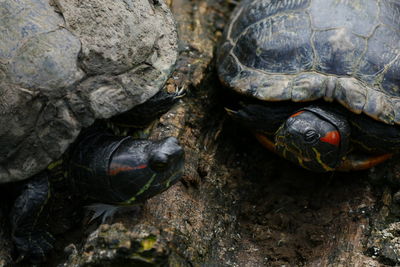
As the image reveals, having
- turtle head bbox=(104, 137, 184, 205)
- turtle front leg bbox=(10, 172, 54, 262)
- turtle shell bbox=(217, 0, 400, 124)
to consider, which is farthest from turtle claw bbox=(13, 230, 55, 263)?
turtle shell bbox=(217, 0, 400, 124)

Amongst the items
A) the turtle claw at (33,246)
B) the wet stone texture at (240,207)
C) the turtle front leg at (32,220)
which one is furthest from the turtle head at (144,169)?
the turtle claw at (33,246)

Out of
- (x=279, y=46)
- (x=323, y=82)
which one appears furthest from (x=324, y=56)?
(x=279, y=46)

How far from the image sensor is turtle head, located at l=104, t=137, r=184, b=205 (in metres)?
3.03

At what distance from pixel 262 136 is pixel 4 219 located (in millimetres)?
1993

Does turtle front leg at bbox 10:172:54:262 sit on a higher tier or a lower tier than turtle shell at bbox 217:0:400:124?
lower

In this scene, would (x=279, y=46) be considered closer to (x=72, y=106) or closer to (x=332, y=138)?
(x=332, y=138)

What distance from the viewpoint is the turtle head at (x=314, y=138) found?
3.70 metres

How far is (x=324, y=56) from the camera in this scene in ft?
12.8

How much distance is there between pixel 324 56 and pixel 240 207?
1289mm

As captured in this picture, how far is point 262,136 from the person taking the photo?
4.15 metres

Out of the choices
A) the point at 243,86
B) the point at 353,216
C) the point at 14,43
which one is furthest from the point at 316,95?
the point at 14,43

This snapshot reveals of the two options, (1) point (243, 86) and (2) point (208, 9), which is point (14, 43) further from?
(2) point (208, 9)

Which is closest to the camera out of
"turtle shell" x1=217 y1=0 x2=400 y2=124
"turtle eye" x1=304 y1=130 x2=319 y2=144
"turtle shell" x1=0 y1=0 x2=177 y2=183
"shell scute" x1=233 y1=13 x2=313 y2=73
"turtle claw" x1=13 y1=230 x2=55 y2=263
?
"turtle shell" x1=0 y1=0 x2=177 y2=183

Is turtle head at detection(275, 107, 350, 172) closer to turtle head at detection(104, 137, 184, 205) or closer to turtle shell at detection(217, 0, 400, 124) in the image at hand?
turtle shell at detection(217, 0, 400, 124)
